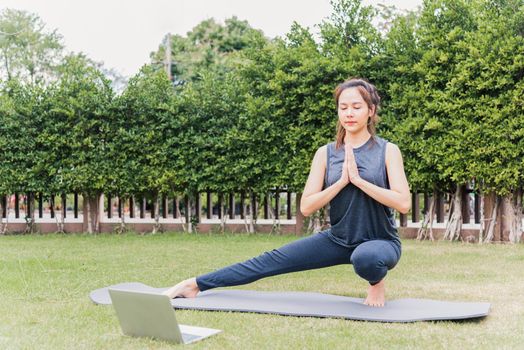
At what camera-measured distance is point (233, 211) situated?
11508mm

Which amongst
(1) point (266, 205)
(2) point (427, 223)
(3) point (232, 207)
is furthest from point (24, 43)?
(2) point (427, 223)

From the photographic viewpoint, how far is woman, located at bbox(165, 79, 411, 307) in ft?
12.6

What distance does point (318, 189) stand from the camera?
404cm

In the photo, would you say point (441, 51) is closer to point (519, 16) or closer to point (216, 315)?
point (519, 16)

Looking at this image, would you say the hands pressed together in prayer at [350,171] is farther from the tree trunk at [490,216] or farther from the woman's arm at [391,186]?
the tree trunk at [490,216]

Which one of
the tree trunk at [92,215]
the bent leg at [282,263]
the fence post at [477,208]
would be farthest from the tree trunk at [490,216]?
the tree trunk at [92,215]

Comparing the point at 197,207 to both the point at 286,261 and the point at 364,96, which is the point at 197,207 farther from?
the point at 364,96

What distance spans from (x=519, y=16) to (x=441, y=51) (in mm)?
1110

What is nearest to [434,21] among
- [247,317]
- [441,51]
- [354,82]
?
[441,51]

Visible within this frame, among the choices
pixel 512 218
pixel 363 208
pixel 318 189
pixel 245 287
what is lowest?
pixel 245 287

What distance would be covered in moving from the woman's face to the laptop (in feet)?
5.13

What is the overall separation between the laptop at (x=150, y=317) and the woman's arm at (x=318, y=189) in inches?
42.6

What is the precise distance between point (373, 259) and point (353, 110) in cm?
96

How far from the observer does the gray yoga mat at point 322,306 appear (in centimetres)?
361
